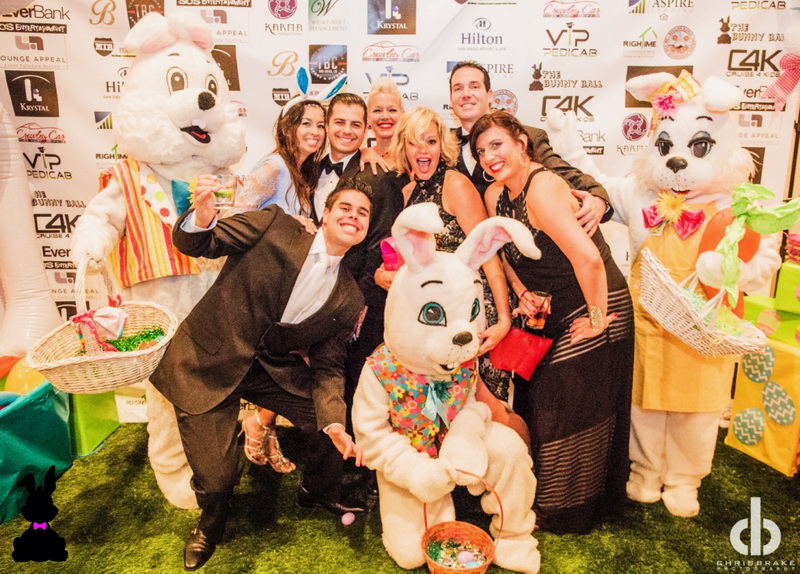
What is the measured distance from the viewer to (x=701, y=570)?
2424mm

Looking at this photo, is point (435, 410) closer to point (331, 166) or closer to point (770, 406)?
point (331, 166)

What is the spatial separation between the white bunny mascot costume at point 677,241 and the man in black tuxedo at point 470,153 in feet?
0.63

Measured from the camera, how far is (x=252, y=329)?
2.43 metres

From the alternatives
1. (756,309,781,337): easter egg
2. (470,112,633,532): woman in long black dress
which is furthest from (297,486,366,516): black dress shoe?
(756,309,781,337): easter egg

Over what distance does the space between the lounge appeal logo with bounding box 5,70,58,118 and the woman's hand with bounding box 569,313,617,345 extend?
3.01m

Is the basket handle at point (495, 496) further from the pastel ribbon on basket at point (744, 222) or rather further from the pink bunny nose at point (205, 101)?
the pink bunny nose at point (205, 101)

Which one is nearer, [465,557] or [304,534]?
[465,557]

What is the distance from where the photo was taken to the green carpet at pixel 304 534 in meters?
2.45

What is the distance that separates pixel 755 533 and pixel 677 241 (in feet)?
4.25

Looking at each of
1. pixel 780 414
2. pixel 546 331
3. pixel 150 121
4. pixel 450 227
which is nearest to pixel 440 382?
pixel 546 331

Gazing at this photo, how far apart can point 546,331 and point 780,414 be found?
1.46m

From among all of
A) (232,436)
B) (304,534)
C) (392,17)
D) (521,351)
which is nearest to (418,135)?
(521,351)

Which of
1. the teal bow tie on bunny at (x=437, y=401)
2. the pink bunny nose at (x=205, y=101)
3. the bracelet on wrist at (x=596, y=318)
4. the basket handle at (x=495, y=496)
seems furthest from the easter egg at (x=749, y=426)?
the pink bunny nose at (x=205, y=101)

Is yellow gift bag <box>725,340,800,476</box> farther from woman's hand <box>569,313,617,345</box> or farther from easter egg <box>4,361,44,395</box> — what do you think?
easter egg <box>4,361,44,395</box>
